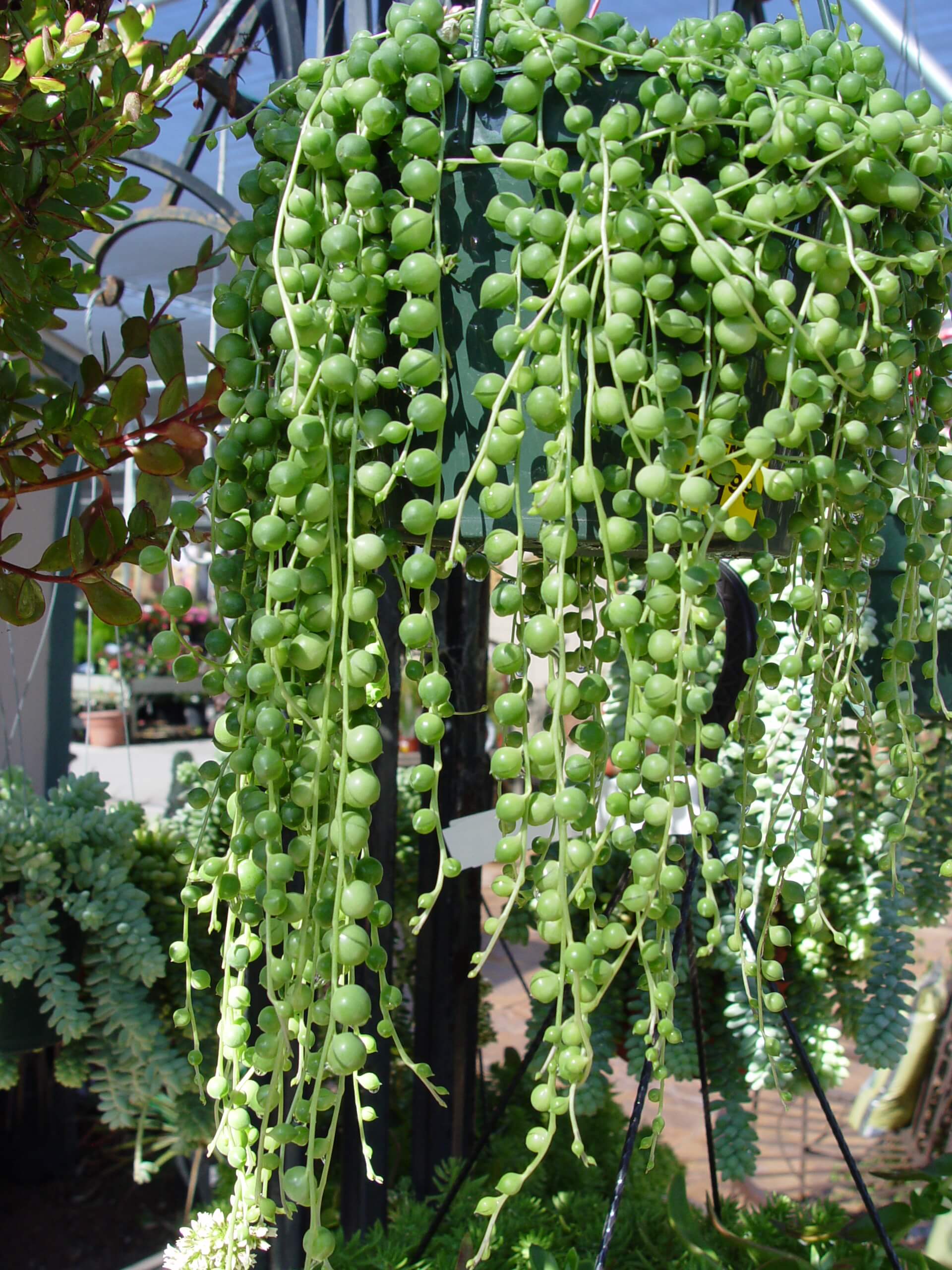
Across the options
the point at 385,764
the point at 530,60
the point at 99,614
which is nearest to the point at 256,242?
the point at 530,60

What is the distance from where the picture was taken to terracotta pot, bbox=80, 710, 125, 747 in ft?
22.3

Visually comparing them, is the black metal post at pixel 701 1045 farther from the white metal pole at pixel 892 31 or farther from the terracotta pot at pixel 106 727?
the terracotta pot at pixel 106 727

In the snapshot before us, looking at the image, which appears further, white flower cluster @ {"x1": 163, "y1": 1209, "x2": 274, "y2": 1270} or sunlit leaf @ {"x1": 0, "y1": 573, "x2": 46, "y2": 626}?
sunlit leaf @ {"x1": 0, "y1": 573, "x2": 46, "y2": 626}

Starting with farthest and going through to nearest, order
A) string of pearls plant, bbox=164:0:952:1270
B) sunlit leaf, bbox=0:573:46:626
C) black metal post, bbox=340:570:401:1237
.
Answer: black metal post, bbox=340:570:401:1237 < sunlit leaf, bbox=0:573:46:626 < string of pearls plant, bbox=164:0:952:1270

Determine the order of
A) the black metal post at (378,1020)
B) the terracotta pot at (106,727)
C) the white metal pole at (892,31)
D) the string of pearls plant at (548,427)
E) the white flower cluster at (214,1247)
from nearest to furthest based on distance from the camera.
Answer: the string of pearls plant at (548,427) → the white flower cluster at (214,1247) → the black metal post at (378,1020) → the white metal pole at (892,31) → the terracotta pot at (106,727)

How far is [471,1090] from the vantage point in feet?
3.70

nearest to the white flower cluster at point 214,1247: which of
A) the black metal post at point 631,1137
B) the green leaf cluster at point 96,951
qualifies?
the black metal post at point 631,1137

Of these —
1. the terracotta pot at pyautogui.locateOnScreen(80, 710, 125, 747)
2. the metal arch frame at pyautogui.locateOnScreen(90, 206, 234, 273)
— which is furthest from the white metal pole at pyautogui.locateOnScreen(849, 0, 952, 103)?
the terracotta pot at pyautogui.locateOnScreen(80, 710, 125, 747)

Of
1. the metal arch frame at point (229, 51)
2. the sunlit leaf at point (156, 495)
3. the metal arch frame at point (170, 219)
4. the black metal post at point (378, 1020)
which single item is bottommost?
the black metal post at point (378, 1020)

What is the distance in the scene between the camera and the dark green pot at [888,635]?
972 mm

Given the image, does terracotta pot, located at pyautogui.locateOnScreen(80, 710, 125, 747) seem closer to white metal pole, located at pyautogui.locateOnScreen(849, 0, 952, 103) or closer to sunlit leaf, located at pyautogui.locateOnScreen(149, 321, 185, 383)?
white metal pole, located at pyautogui.locateOnScreen(849, 0, 952, 103)

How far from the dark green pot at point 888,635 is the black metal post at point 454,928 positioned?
396 millimetres

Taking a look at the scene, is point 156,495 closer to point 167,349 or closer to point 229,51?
point 167,349

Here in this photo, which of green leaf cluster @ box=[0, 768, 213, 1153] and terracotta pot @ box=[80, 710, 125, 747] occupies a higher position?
terracotta pot @ box=[80, 710, 125, 747]
